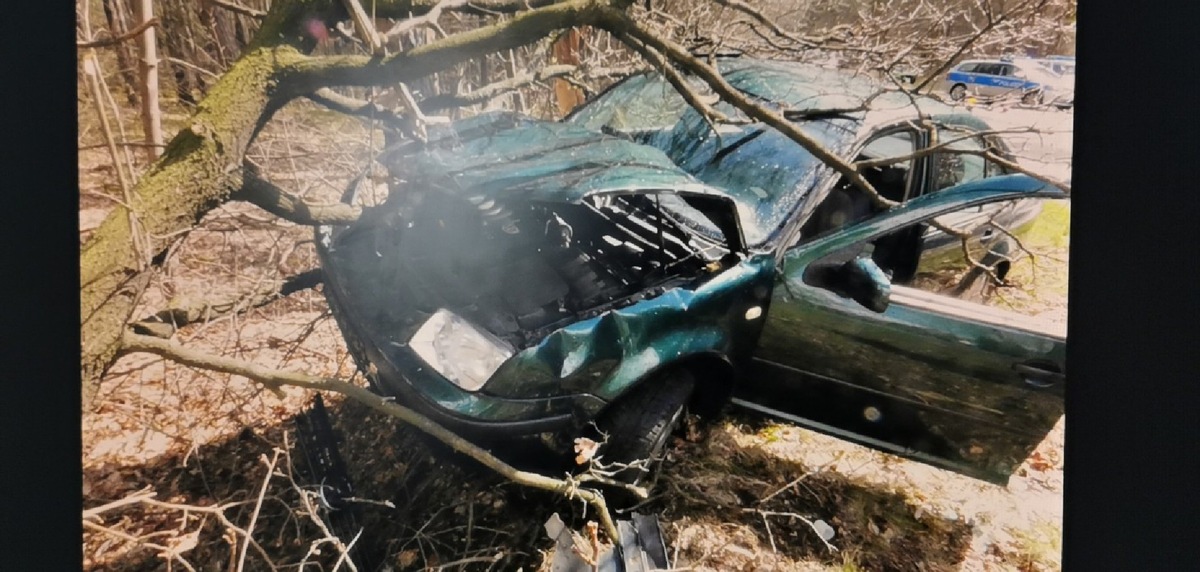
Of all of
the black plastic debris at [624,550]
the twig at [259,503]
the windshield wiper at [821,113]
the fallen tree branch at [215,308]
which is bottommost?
the black plastic debris at [624,550]

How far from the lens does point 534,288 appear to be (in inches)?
63.2

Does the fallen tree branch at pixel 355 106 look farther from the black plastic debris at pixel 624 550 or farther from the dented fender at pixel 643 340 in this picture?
the black plastic debris at pixel 624 550

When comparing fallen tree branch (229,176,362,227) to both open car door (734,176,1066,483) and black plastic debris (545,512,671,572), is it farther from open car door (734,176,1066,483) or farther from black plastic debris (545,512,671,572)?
open car door (734,176,1066,483)

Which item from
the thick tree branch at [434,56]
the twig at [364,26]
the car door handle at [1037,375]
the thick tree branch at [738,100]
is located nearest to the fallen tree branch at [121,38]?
the thick tree branch at [434,56]

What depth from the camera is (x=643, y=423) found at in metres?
1.55

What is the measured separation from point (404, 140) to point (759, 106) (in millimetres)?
832

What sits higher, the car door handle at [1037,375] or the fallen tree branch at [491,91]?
the fallen tree branch at [491,91]

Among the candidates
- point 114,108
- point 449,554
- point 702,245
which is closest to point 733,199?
point 702,245

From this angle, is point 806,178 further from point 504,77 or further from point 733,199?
point 504,77

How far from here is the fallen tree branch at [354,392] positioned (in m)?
1.47

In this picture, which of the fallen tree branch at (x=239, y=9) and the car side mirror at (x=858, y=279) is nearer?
the fallen tree branch at (x=239, y=9)

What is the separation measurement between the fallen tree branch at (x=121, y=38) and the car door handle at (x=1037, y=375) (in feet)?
6.83

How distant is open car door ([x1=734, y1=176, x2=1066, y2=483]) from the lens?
1.55 m

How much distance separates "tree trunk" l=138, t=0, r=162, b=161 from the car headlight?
71 cm
